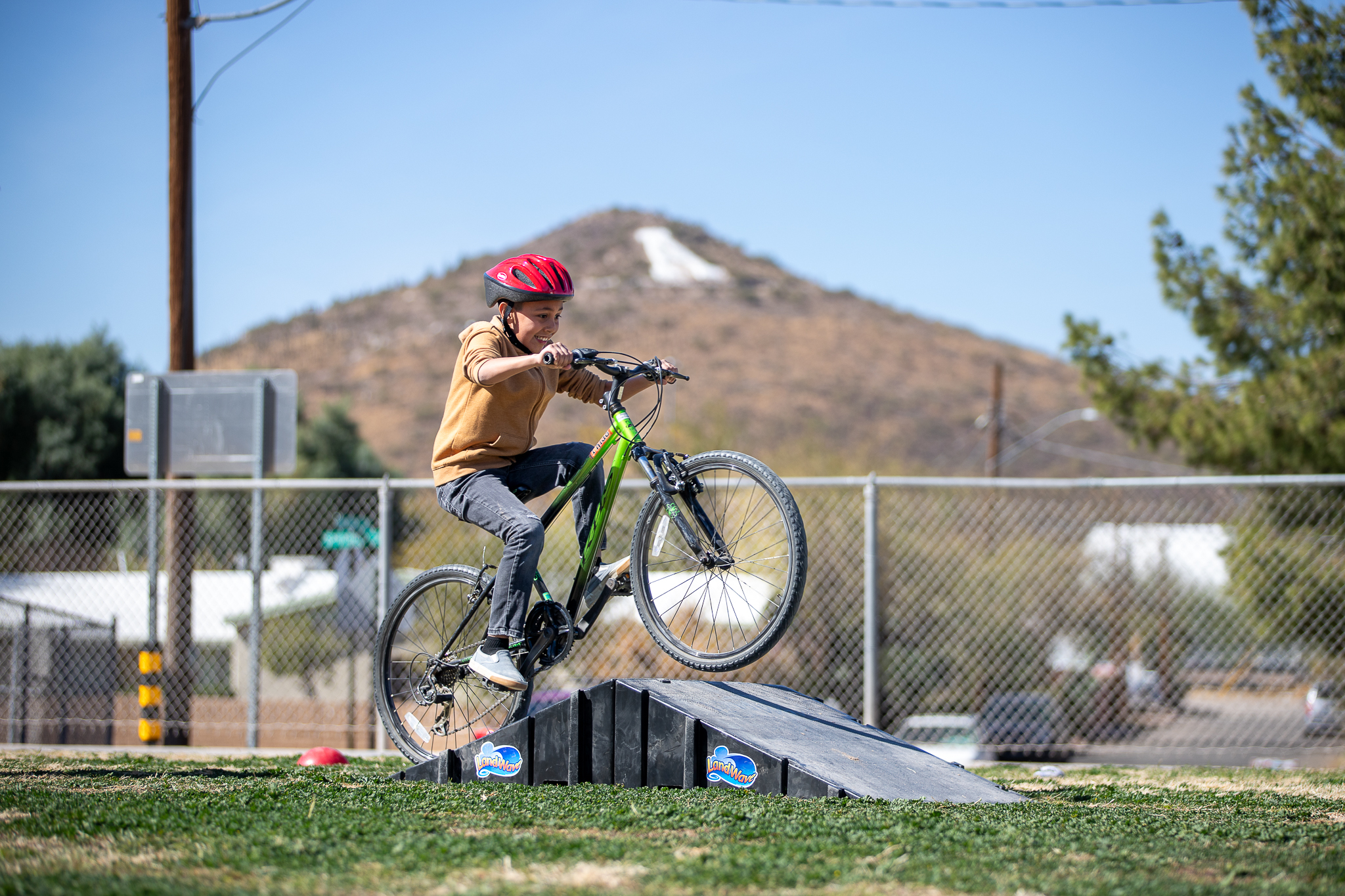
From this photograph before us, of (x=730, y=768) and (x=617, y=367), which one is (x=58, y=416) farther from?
(x=730, y=768)

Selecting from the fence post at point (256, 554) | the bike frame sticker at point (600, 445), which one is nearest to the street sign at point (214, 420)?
the fence post at point (256, 554)

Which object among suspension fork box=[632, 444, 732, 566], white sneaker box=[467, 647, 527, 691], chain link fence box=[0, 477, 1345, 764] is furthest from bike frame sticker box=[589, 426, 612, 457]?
chain link fence box=[0, 477, 1345, 764]

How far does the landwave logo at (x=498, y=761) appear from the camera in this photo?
4.58 m

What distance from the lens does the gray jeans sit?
4.51 meters

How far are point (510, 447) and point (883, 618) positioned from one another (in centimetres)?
1175

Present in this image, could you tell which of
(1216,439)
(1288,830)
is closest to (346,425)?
(1216,439)

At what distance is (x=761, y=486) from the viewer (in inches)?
175

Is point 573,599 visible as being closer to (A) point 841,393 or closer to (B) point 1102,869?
(B) point 1102,869

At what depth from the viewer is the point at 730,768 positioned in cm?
418

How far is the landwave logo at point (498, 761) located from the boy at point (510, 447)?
0.33 metres

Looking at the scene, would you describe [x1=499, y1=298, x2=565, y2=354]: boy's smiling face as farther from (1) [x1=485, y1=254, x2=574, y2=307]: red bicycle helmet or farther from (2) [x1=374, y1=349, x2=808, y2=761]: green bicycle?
(2) [x1=374, y1=349, x2=808, y2=761]: green bicycle

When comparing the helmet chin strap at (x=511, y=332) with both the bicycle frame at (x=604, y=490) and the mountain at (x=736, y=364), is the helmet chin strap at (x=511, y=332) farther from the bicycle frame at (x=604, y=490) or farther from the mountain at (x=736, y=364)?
the mountain at (x=736, y=364)

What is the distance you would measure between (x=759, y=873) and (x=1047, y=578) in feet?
43.7

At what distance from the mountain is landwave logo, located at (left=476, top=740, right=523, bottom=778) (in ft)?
112
